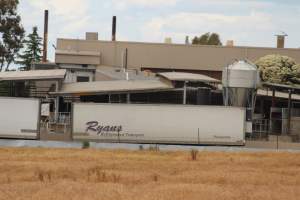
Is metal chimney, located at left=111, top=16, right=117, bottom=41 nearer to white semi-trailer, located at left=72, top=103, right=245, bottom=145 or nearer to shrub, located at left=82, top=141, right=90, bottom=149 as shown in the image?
white semi-trailer, located at left=72, top=103, right=245, bottom=145

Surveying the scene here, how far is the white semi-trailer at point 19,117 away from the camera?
4662 cm

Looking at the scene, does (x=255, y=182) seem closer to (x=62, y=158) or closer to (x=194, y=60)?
(x=62, y=158)

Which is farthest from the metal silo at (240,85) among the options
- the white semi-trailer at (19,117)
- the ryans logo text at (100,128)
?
the white semi-trailer at (19,117)

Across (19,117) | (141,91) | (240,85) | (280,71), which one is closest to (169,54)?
(280,71)

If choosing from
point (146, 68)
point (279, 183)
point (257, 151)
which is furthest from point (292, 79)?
point (279, 183)

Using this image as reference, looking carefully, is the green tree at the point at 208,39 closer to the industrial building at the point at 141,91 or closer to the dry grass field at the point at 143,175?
the industrial building at the point at 141,91

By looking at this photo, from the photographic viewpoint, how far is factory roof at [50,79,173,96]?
178ft

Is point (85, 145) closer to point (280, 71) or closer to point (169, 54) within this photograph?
point (280, 71)

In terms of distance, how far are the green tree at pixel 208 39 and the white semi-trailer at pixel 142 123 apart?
83.3 metres

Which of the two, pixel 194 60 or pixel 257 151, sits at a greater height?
pixel 194 60

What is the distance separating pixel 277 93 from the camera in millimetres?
63156

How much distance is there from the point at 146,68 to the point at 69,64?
36.4ft

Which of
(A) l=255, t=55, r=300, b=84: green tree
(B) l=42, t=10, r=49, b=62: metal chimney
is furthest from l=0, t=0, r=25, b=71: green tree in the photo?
(A) l=255, t=55, r=300, b=84: green tree

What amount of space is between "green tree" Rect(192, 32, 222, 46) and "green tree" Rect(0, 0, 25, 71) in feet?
144
